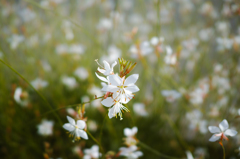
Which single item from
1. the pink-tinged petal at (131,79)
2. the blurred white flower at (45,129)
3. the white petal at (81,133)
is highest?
the blurred white flower at (45,129)

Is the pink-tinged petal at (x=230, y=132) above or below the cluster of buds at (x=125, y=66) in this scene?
below

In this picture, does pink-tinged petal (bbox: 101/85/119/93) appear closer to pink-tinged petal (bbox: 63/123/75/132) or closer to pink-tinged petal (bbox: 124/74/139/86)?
pink-tinged petal (bbox: 124/74/139/86)

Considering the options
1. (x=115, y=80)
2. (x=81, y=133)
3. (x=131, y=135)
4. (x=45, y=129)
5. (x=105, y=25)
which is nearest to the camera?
(x=115, y=80)

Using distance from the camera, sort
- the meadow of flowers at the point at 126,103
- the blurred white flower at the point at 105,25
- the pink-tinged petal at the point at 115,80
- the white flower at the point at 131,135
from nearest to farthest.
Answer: the pink-tinged petal at the point at 115,80 < the white flower at the point at 131,135 < the meadow of flowers at the point at 126,103 < the blurred white flower at the point at 105,25

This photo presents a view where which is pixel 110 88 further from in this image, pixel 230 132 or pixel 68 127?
pixel 230 132

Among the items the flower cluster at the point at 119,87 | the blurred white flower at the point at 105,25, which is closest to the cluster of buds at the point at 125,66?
the flower cluster at the point at 119,87

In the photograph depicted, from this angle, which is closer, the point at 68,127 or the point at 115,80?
the point at 115,80

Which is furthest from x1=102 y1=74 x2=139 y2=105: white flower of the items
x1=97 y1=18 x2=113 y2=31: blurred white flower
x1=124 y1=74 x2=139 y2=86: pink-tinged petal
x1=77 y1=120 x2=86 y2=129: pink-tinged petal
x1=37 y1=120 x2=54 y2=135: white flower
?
x1=97 y1=18 x2=113 y2=31: blurred white flower

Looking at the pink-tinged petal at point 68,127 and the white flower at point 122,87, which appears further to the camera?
the pink-tinged petal at point 68,127

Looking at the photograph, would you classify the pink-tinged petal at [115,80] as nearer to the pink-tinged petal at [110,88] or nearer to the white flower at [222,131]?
the pink-tinged petal at [110,88]

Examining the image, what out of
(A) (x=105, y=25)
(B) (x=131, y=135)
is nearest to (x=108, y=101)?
(B) (x=131, y=135)
